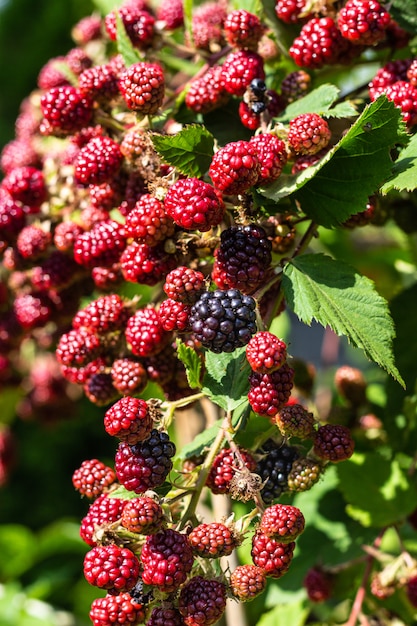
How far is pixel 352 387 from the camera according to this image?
146 centimetres

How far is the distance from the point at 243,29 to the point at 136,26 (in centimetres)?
25

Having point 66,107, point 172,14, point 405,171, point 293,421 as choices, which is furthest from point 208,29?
point 293,421

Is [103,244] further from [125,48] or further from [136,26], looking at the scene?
[136,26]

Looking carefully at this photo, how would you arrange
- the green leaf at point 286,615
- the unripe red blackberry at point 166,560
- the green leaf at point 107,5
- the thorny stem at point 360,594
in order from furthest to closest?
the green leaf at point 107,5 < the green leaf at point 286,615 < the thorny stem at point 360,594 < the unripe red blackberry at point 166,560

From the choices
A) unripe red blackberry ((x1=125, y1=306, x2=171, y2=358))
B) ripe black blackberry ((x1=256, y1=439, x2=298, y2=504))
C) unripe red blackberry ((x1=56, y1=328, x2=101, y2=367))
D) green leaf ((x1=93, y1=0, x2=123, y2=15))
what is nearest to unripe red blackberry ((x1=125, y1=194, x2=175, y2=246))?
unripe red blackberry ((x1=125, y1=306, x2=171, y2=358))

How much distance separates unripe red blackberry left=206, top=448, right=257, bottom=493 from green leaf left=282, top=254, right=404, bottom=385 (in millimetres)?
187

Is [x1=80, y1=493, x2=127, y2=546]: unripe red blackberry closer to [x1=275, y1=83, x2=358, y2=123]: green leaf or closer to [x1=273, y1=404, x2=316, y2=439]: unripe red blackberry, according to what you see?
[x1=273, y1=404, x2=316, y2=439]: unripe red blackberry

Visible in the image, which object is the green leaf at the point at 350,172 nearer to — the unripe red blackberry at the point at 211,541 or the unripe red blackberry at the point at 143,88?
the unripe red blackberry at the point at 143,88

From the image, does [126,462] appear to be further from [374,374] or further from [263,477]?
[374,374]

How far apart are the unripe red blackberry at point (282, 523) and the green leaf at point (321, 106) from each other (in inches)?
20.2

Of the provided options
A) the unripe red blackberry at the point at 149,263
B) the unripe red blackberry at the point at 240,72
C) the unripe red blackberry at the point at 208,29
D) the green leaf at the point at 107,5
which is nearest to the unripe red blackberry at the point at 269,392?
the unripe red blackberry at the point at 149,263

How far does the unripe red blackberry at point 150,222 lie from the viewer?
0.94m

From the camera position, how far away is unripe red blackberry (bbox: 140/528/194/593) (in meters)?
0.79

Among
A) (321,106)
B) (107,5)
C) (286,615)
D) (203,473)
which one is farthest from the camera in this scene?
(107,5)
